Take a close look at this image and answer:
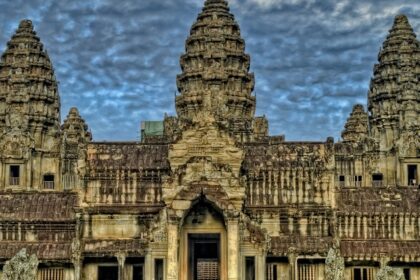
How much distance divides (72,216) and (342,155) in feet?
117

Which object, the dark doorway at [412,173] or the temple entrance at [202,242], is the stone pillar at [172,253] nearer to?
the temple entrance at [202,242]

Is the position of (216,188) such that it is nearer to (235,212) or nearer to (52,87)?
(235,212)

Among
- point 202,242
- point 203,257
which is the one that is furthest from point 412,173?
point 202,242

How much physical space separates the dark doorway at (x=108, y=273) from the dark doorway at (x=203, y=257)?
4272 mm

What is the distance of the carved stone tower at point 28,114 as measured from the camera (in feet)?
202

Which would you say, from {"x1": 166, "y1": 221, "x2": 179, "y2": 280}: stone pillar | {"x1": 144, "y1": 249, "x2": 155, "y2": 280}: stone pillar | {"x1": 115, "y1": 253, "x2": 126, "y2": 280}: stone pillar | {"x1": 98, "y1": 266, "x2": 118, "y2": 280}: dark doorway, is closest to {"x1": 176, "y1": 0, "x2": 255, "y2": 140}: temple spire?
{"x1": 98, "y1": 266, "x2": 118, "y2": 280}: dark doorway

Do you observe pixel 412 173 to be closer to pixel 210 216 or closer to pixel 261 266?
pixel 261 266

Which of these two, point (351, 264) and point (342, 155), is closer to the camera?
point (351, 264)

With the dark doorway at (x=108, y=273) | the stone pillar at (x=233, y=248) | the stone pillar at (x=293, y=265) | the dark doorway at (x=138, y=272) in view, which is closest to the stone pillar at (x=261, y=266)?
the stone pillar at (x=233, y=248)

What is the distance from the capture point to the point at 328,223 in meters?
37.0

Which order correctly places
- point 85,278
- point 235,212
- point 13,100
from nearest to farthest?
point 235,212
point 85,278
point 13,100

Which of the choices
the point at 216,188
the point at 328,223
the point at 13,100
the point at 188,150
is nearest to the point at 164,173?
the point at 188,150

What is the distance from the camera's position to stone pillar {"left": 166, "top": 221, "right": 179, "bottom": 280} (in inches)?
1287

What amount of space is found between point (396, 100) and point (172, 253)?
37.3 metres
